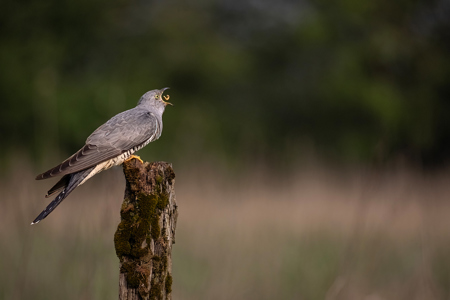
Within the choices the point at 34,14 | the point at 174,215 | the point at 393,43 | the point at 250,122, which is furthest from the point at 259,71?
A: the point at 174,215

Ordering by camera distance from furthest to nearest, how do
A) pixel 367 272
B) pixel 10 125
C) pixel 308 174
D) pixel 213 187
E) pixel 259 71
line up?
pixel 259 71 → pixel 10 125 → pixel 308 174 → pixel 213 187 → pixel 367 272

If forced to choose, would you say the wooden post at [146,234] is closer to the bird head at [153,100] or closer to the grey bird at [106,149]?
the grey bird at [106,149]

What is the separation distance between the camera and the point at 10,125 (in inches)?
359

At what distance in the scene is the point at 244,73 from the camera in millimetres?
13391

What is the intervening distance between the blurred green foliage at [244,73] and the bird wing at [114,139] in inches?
224

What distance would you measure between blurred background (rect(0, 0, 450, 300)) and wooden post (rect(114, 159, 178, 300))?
0.55 m

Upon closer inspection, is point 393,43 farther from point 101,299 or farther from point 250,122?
point 101,299

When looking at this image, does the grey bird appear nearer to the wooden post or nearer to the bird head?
the bird head

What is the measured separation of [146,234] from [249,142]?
6.20 metres

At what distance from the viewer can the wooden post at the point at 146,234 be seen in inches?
82.0

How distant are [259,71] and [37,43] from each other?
6.29m

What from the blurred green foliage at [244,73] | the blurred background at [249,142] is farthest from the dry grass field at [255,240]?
the blurred green foliage at [244,73]

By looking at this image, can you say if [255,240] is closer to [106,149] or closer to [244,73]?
[106,149]

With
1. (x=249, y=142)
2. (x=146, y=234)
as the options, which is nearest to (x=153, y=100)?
(x=146, y=234)
